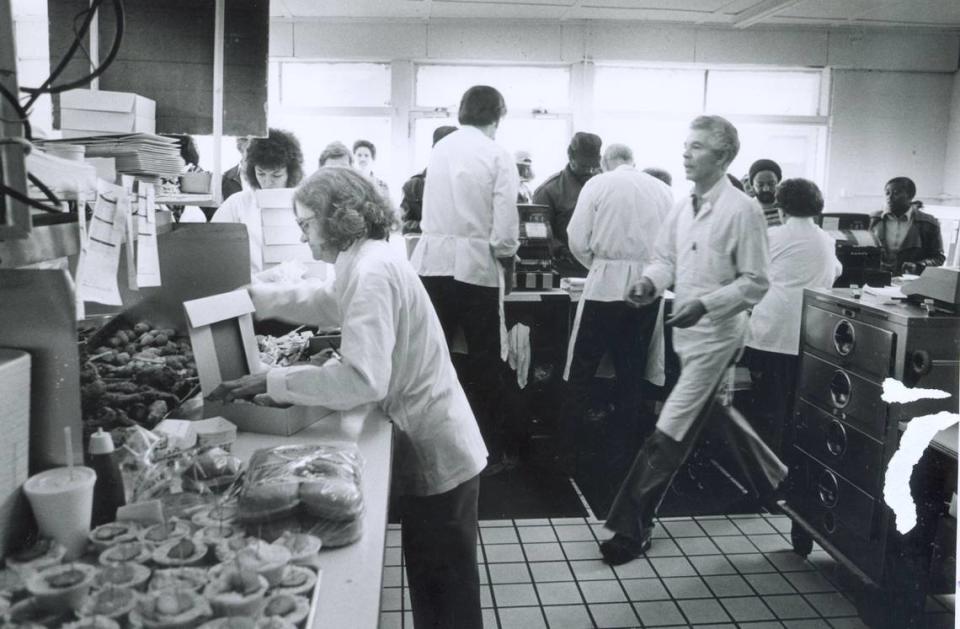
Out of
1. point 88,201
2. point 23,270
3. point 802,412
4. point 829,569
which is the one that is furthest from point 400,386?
point 829,569

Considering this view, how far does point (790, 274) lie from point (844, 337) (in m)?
1.17

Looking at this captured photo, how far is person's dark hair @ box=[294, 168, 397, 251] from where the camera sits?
189 centimetres

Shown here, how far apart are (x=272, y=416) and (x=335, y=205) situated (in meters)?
0.53

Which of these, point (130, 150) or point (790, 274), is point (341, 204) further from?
point (790, 274)

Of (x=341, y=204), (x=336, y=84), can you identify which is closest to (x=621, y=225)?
(x=341, y=204)

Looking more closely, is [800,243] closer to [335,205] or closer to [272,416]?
[335,205]

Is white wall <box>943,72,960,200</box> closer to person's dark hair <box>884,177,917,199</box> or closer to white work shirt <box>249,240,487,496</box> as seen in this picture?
person's dark hair <box>884,177,917,199</box>

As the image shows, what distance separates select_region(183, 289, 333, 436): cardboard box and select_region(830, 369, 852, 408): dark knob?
1748mm

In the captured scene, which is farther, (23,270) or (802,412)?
(802,412)

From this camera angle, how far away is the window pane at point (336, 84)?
285 inches

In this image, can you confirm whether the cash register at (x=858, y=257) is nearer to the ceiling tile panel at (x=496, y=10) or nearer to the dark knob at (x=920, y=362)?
the dark knob at (x=920, y=362)

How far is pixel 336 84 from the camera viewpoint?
7266 millimetres

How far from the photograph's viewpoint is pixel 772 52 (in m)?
7.39

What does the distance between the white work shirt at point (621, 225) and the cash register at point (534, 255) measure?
0.98 ft
